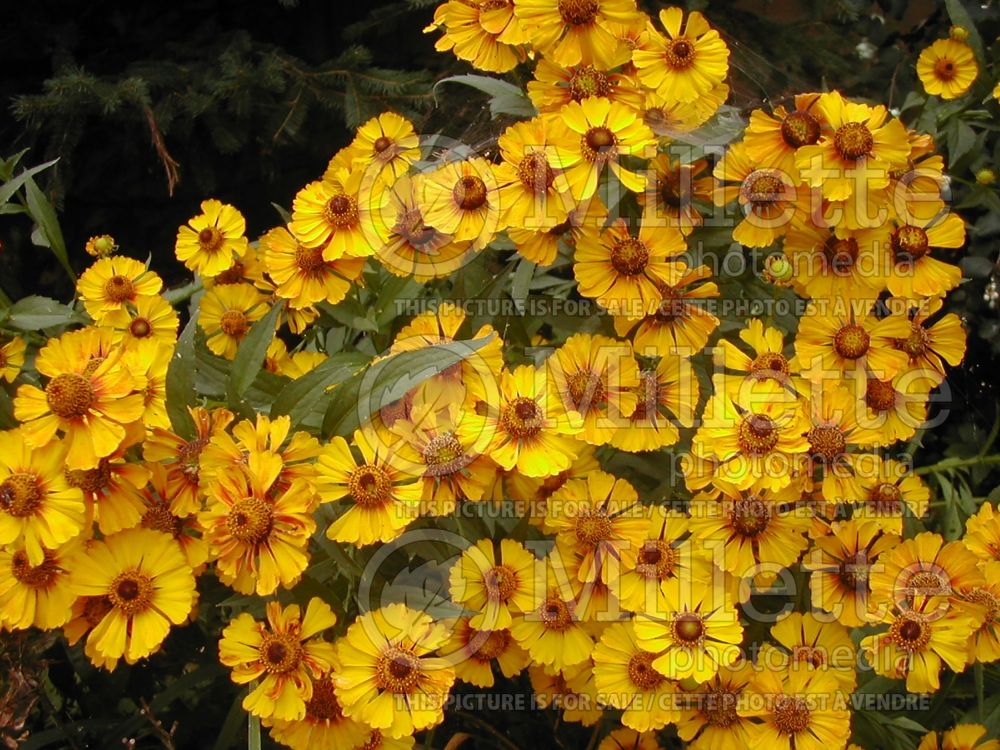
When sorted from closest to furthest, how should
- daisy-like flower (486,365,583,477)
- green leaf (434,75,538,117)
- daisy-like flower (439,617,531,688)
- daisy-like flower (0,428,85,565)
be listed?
1. daisy-like flower (0,428,85,565)
2. daisy-like flower (486,365,583,477)
3. daisy-like flower (439,617,531,688)
4. green leaf (434,75,538,117)

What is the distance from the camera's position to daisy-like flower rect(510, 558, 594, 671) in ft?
3.75

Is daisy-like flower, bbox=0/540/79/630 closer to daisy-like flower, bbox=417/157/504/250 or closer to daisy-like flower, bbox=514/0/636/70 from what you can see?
daisy-like flower, bbox=417/157/504/250

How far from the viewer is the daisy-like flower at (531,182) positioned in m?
1.15

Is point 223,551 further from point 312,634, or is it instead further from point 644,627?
point 644,627

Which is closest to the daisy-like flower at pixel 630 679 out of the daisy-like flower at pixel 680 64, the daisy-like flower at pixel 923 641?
the daisy-like flower at pixel 923 641

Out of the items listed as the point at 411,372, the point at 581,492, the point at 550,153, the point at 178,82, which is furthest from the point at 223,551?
the point at 178,82

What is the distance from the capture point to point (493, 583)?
44.6 inches

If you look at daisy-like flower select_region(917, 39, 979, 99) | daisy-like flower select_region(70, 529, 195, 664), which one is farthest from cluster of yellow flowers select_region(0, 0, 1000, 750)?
daisy-like flower select_region(917, 39, 979, 99)

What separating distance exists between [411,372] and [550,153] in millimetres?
282

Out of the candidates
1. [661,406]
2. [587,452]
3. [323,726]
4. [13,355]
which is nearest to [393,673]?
[323,726]

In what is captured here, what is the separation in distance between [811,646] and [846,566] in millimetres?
101

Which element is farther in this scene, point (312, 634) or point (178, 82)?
point (178, 82)

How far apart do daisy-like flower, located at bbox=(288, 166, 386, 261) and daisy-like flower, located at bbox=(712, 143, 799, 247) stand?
0.39 metres

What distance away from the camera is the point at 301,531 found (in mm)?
1002
